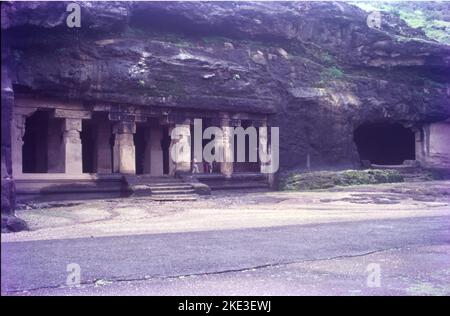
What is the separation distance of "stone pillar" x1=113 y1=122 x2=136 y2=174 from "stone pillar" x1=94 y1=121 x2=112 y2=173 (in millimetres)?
1971

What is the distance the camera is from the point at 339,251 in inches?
291

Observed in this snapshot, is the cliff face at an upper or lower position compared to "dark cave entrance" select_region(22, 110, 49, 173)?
upper

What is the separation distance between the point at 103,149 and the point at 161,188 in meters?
4.40

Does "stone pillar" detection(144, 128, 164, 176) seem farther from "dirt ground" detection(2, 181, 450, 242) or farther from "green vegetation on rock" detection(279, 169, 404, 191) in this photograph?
"green vegetation on rock" detection(279, 169, 404, 191)

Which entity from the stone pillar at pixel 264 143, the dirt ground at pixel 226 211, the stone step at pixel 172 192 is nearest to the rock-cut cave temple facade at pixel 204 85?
the stone pillar at pixel 264 143

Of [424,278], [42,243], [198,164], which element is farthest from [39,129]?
[424,278]

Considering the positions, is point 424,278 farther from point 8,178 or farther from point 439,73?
point 439,73

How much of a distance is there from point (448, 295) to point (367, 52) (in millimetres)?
Result: 19998

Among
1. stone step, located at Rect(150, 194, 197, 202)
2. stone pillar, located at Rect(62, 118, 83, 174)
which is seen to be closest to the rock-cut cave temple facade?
stone pillar, located at Rect(62, 118, 83, 174)

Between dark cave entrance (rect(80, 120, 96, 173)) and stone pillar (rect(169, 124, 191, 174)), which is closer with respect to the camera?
stone pillar (rect(169, 124, 191, 174))

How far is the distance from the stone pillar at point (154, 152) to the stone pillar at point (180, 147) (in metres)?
1.73

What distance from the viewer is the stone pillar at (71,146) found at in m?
17.3

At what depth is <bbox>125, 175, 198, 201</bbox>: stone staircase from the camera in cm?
1631

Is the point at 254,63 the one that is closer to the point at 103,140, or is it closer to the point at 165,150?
the point at 165,150
